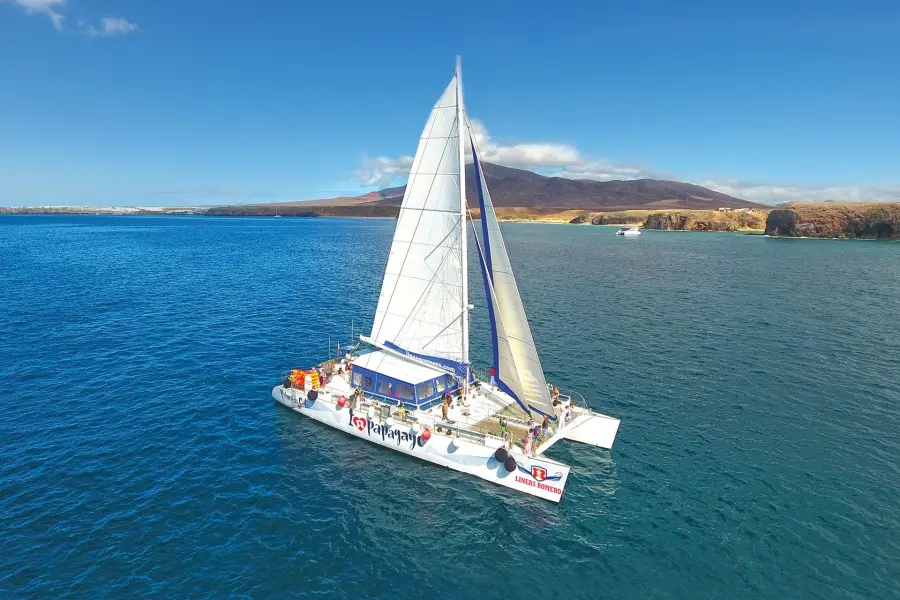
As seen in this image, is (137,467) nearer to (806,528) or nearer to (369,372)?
(369,372)

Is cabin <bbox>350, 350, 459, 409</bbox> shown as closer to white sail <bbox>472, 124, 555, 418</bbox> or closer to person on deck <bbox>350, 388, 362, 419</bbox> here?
person on deck <bbox>350, 388, 362, 419</bbox>

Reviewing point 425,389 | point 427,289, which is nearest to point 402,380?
point 425,389

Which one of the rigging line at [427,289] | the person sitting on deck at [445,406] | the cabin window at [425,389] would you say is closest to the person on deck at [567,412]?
the person sitting on deck at [445,406]

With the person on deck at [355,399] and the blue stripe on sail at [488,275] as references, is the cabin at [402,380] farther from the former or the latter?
the blue stripe on sail at [488,275]

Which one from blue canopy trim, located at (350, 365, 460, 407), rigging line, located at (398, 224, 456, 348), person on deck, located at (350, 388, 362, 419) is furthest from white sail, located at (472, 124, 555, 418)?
person on deck, located at (350, 388, 362, 419)

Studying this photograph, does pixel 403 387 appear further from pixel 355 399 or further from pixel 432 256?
pixel 432 256

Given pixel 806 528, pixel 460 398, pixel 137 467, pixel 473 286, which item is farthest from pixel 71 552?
pixel 473 286
